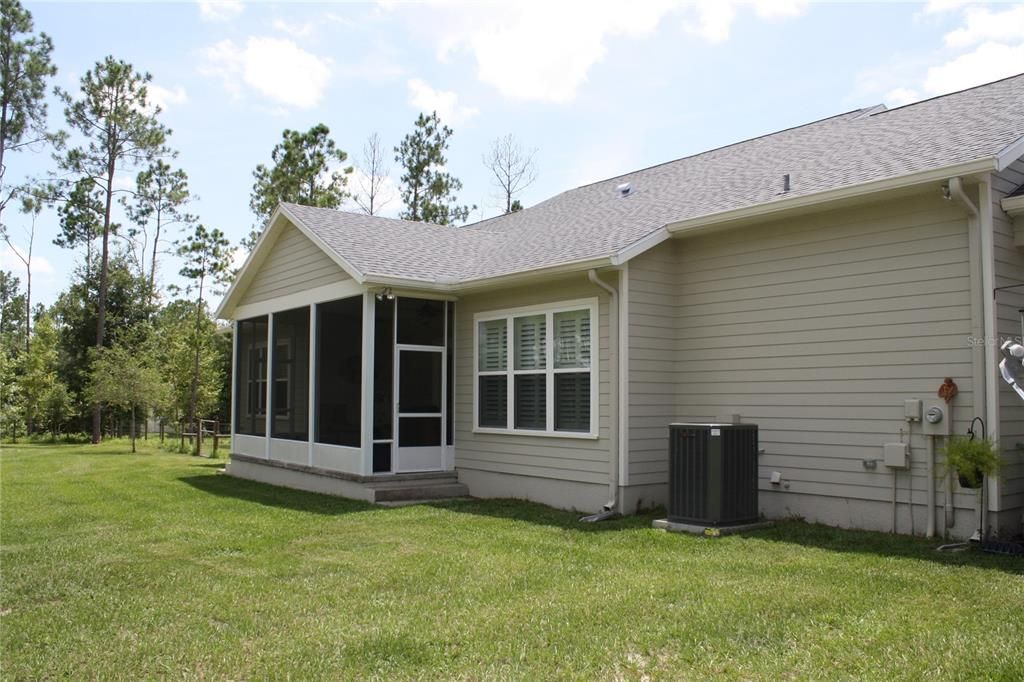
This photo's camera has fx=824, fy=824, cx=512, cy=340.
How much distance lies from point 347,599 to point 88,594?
197 centimetres

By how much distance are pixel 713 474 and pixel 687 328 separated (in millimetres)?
2374

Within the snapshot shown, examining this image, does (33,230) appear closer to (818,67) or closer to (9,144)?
(9,144)

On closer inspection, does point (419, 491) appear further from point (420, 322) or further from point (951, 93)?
point (951, 93)

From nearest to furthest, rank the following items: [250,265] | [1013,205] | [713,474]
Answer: [1013,205], [713,474], [250,265]

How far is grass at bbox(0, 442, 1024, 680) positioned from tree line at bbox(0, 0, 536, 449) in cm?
1680

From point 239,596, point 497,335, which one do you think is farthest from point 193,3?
point 239,596

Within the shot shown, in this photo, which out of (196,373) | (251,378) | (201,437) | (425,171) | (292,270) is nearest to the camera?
(292,270)

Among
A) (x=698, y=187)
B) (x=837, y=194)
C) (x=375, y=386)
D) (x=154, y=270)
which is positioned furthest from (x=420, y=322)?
(x=154, y=270)

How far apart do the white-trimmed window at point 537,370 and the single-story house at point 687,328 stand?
0.12 ft

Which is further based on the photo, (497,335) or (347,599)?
(497,335)

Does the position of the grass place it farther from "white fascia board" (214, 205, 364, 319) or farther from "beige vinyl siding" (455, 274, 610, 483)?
"white fascia board" (214, 205, 364, 319)

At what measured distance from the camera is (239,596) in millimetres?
5957

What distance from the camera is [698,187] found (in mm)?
11414

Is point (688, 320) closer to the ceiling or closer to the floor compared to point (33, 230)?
closer to the floor
